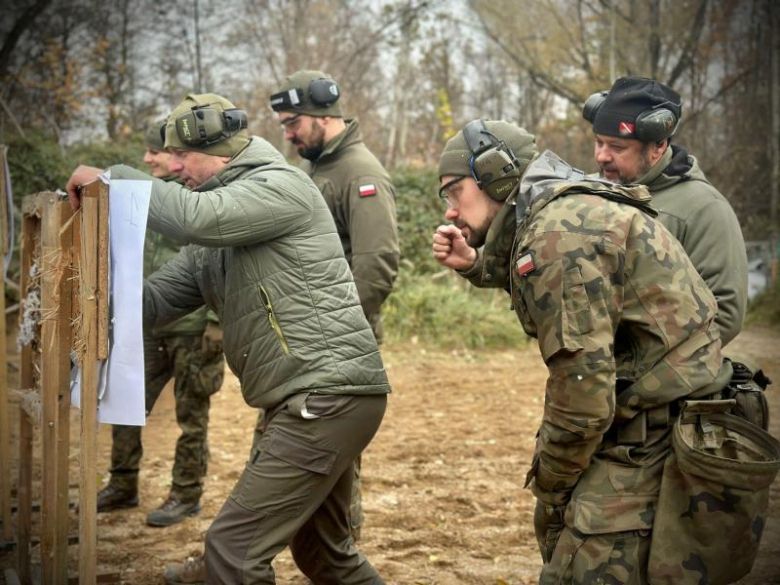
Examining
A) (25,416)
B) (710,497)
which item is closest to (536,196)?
(710,497)

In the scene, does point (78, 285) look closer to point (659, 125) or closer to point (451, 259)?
point (451, 259)

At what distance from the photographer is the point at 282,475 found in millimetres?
3252

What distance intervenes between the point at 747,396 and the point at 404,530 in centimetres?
302

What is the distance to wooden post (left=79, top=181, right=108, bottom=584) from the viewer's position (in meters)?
3.05

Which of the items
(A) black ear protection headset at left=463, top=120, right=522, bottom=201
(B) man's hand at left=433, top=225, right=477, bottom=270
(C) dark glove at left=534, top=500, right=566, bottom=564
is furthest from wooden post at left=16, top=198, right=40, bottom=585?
(C) dark glove at left=534, top=500, right=566, bottom=564

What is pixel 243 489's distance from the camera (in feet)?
10.7

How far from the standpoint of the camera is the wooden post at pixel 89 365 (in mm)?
3053

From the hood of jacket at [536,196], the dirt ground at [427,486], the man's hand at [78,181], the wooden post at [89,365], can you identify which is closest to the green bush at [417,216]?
the dirt ground at [427,486]

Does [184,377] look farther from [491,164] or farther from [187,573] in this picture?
[491,164]

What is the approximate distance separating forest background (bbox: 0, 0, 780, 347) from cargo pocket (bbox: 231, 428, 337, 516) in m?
10.4

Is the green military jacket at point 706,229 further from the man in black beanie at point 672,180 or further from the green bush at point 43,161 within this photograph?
the green bush at point 43,161

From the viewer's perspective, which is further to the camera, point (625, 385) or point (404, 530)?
point (404, 530)

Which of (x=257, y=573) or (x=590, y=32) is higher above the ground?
(x=590, y=32)

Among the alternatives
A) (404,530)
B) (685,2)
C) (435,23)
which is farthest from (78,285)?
(435,23)
